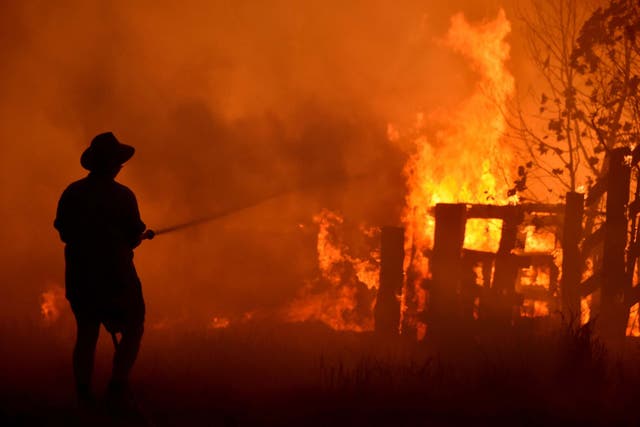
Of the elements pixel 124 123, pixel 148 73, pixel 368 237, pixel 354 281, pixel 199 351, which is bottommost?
pixel 199 351

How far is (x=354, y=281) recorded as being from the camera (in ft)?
35.7

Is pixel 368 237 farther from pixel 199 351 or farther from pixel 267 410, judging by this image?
pixel 267 410

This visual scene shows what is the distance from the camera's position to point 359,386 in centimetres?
568

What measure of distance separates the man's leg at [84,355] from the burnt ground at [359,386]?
165 millimetres

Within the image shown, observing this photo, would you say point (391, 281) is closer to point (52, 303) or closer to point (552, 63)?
point (52, 303)

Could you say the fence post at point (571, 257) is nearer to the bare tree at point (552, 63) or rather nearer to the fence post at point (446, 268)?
the fence post at point (446, 268)

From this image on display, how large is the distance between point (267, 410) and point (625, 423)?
8.97 ft

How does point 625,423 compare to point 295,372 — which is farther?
point 295,372

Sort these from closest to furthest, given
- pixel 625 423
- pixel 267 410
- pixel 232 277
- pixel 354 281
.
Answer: pixel 625 423 < pixel 267 410 < pixel 354 281 < pixel 232 277

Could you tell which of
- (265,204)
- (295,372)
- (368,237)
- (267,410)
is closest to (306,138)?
(265,204)

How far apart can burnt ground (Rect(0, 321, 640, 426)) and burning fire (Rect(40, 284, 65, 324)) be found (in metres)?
2.90

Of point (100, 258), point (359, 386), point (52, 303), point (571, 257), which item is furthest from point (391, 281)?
point (52, 303)

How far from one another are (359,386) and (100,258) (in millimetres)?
2369

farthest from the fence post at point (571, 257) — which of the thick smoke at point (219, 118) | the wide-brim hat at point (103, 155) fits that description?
the wide-brim hat at point (103, 155)
